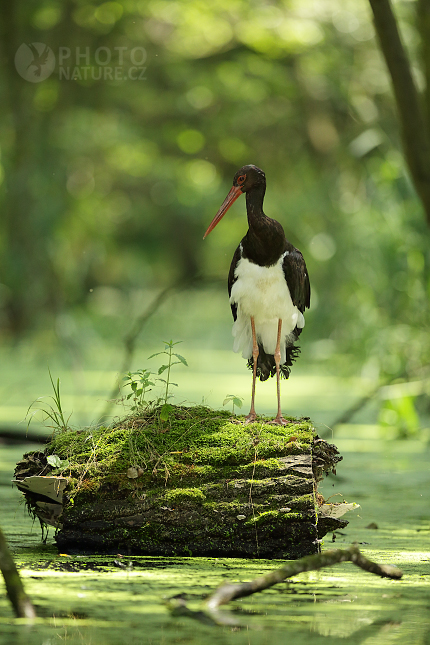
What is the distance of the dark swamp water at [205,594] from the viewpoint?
2.57m

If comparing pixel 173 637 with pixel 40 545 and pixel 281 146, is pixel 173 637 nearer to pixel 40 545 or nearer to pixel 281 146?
pixel 40 545

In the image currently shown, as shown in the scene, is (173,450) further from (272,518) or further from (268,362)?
(268,362)

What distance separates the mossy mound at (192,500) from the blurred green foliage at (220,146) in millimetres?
1982

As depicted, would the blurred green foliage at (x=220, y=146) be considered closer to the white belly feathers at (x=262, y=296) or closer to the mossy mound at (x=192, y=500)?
the white belly feathers at (x=262, y=296)

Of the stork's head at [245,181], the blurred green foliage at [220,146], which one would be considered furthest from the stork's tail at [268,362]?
the blurred green foliage at [220,146]

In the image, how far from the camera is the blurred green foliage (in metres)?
8.52

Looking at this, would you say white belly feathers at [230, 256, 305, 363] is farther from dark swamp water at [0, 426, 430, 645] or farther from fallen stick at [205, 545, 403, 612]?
fallen stick at [205, 545, 403, 612]

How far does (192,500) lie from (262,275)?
115cm

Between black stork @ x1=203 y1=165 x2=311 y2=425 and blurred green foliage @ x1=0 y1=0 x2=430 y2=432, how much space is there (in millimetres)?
1066

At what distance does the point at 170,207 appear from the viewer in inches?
835

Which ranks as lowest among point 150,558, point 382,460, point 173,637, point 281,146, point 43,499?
point 173,637

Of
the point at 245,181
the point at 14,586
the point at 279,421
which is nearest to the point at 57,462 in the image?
the point at 279,421

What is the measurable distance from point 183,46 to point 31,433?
33.4 feet

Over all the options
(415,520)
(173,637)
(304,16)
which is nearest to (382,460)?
(415,520)
